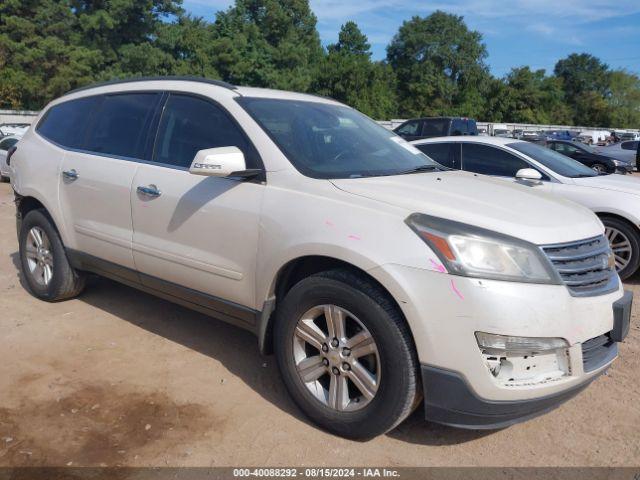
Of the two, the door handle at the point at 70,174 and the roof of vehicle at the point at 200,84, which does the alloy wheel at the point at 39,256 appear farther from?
the roof of vehicle at the point at 200,84

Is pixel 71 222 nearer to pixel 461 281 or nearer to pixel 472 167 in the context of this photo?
pixel 461 281

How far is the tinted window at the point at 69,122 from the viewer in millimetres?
4645

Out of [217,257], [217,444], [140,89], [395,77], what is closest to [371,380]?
[217,444]

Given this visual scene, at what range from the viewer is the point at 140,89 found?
4250mm

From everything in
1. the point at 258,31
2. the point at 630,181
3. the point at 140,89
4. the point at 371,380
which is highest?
the point at 258,31

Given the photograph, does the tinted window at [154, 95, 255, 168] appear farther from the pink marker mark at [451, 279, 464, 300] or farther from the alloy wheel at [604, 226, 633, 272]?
the alloy wheel at [604, 226, 633, 272]

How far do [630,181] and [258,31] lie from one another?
4811 centimetres

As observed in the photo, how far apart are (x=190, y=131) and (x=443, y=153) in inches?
181

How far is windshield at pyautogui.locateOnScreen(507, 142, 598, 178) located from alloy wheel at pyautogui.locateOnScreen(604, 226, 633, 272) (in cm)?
93

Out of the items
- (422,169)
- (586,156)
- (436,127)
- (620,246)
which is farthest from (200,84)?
(436,127)

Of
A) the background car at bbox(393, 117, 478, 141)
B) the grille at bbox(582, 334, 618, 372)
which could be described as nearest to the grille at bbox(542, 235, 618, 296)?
the grille at bbox(582, 334, 618, 372)

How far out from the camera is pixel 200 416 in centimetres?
326

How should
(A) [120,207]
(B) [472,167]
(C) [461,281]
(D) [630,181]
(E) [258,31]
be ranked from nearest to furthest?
(C) [461,281] → (A) [120,207] → (D) [630,181] → (B) [472,167] → (E) [258,31]

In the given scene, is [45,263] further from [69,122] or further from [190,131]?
[190,131]
